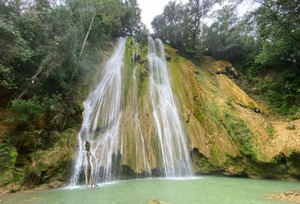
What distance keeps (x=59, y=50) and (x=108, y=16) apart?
742cm

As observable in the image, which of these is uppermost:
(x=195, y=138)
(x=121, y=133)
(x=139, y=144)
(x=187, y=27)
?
(x=187, y=27)

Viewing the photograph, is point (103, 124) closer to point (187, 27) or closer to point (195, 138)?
point (195, 138)

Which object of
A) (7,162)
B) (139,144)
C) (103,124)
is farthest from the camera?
(103,124)

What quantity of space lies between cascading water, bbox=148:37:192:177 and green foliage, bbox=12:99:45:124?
572cm

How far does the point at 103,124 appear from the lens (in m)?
9.80

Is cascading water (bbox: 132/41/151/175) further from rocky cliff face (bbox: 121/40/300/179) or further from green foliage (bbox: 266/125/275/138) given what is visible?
green foliage (bbox: 266/125/275/138)

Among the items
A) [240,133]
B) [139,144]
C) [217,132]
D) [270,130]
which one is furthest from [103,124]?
[270,130]

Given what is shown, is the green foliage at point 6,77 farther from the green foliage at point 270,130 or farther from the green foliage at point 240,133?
the green foliage at point 270,130

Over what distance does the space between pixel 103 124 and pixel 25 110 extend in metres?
3.71

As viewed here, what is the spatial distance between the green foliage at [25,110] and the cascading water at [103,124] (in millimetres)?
2433

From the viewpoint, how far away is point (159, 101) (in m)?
11.4

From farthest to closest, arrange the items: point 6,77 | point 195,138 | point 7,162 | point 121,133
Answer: point 195,138, point 121,133, point 6,77, point 7,162

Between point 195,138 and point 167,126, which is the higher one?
point 167,126

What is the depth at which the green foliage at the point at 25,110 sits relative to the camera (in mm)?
6879
